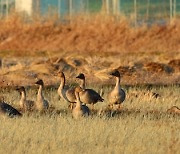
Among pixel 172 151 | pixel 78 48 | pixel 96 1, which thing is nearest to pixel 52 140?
pixel 172 151

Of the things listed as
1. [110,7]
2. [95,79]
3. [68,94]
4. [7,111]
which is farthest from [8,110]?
[110,7]

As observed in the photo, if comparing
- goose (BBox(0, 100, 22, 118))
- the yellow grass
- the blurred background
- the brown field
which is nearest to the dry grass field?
the brown field

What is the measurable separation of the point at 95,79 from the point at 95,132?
8.62 metres

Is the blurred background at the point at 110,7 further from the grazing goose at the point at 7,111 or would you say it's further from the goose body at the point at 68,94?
the grazing goose at the point at 7,111

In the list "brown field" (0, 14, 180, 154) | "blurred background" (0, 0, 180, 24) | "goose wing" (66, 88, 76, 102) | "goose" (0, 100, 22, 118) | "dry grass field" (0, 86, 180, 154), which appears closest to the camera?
"dry grass field" (0, 86, 180, 154)

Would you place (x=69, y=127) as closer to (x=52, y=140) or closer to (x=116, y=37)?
(x=52, y=140)

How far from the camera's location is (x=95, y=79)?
1820 cm

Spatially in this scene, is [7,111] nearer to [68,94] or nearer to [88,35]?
[68,94]

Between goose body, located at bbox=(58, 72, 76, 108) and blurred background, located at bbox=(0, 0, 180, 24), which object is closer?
goose body, located at bbox=(58, 72, 76, 108)

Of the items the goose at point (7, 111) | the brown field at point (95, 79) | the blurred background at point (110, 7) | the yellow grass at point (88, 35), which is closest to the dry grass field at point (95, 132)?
the brown field at point (95, 79)

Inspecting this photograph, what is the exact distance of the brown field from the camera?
9102 millimetres

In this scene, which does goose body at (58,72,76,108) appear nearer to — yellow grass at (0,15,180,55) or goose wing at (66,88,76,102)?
goose wing at (66,88,76,102)

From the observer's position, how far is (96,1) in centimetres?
3597

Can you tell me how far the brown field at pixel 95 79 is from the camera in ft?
29.9
